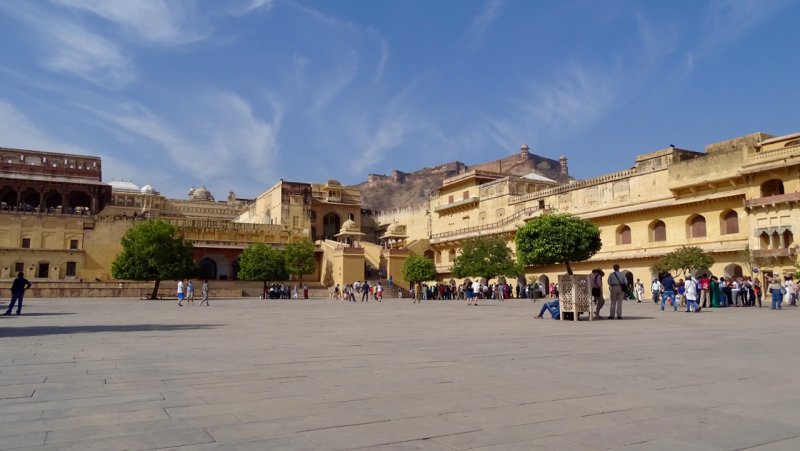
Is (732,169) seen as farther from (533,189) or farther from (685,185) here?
(533,189)

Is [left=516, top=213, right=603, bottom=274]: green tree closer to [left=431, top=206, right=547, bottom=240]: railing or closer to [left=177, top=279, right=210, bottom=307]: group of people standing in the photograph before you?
[left=431, top=206, right=547, bottom=240]: railing

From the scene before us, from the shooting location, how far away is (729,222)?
102 ft

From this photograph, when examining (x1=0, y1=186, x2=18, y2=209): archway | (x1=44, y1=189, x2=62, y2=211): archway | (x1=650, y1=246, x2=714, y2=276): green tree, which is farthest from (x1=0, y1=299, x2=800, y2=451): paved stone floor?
(x1=44, y1=189, x2=62, y2=211): archway

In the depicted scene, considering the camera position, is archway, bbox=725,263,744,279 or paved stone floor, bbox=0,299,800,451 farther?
archway, bbox=725,263,744,279

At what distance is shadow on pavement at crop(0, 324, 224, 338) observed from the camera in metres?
11.0

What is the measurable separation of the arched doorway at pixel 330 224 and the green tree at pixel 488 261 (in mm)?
24354

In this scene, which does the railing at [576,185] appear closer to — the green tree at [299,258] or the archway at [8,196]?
the green tree at [299,258]

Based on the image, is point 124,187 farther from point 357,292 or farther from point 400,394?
point 400,394

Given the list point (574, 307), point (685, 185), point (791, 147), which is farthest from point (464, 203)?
point (574, 307)

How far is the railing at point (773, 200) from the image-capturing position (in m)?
27.0

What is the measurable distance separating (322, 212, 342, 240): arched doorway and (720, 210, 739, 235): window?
117 feet

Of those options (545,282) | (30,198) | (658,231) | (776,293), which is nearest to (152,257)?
(30,198)

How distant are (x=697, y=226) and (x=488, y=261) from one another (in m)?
11.2

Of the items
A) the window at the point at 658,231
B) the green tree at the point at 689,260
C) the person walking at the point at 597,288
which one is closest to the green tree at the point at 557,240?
the green tree at the point at 689,260
